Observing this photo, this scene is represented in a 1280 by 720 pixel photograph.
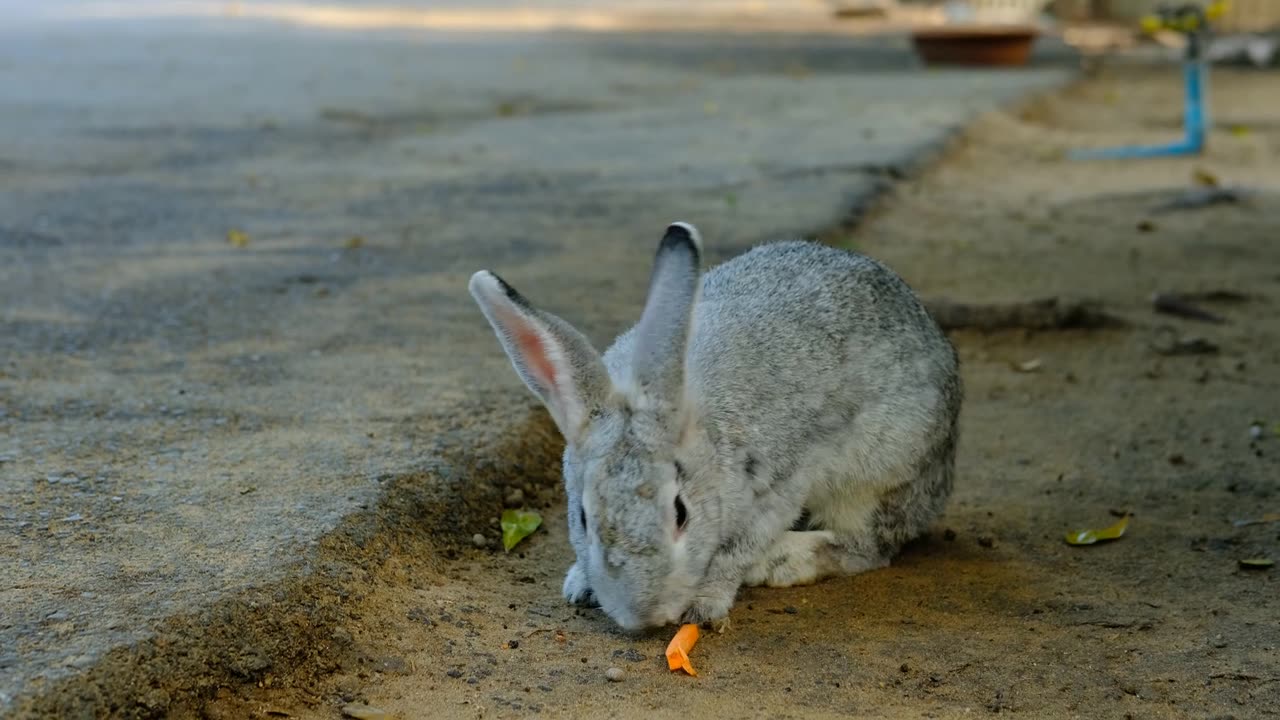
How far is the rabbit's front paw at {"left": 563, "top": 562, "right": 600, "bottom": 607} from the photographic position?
3375mm

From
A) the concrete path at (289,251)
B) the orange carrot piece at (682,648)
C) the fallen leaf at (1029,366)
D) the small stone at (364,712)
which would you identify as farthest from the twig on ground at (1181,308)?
the small stone at (364,712)

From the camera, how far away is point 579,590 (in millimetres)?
3389

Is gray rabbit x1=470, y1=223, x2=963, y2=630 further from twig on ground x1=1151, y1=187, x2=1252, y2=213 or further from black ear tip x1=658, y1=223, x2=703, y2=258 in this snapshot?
twig on ground x1=1151, y1=187, x2=1252, y2=213

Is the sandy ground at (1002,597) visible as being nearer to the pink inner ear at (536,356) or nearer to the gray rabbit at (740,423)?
the gray rabbit at (740,423)

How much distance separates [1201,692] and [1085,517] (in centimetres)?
114

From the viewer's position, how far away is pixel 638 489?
116 inches

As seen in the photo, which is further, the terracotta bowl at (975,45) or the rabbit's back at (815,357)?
the terracotta bowl at (975,45)

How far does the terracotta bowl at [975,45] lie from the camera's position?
1541 centimetres

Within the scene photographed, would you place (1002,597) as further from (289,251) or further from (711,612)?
(289,251)

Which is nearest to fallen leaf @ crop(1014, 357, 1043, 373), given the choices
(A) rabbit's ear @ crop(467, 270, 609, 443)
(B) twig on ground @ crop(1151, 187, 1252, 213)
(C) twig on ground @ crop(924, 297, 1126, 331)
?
(C) twig on ground @ crop(924, 297, 1126, 331)

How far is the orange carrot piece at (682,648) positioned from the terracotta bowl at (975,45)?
13227mm

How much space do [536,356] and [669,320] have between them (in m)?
0.33

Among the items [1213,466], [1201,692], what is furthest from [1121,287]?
[1201,692]

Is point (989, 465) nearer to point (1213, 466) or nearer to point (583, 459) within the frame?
point (1213, 466)
